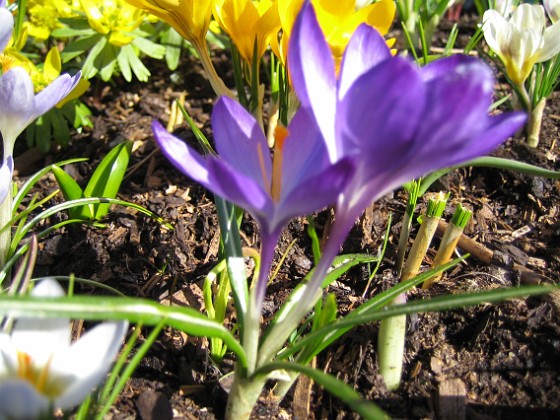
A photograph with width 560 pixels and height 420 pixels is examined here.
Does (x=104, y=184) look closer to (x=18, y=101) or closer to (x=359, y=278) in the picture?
(x=18, y=101)

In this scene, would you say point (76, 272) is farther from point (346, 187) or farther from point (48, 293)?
point (346, 187)

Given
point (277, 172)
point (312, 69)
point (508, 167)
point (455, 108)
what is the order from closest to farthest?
point (455, 108) < point (312, 69) < point (277, 172) < point (508, 167)

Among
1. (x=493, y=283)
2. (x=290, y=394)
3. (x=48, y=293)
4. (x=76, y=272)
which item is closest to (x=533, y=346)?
(x=493, y=283)

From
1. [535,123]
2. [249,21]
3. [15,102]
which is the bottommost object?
[15,102]

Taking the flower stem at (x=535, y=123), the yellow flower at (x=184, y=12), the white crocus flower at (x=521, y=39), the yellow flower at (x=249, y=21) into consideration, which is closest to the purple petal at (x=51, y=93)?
the yellow flower at (x=184, y=12)

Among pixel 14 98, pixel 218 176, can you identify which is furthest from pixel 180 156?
pixel 14 98

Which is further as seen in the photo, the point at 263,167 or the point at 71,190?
the point at 71,190

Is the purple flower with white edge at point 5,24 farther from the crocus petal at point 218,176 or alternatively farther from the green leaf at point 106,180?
the crocus petal at point 218,176
